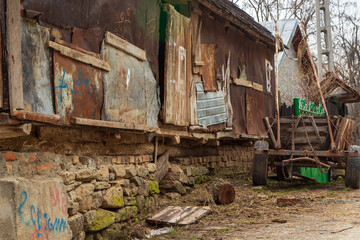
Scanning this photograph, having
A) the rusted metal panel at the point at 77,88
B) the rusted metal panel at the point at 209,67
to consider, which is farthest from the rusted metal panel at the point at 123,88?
the rusted metal panel at the point at 209,67

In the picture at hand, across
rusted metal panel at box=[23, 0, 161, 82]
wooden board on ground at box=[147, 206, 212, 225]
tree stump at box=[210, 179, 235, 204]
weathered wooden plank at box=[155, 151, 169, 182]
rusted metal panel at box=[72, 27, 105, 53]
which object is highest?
rusted metal panel at box=[23, 0, 161, 82]

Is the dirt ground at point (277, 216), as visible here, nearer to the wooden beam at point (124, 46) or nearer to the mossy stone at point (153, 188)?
the mossy stone at point (153, 188)

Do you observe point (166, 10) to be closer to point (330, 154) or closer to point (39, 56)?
point (39, 56)

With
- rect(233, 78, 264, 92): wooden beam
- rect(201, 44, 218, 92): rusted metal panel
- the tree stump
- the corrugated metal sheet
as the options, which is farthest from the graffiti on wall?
rect(233, 78, 264, 92): wooden beam

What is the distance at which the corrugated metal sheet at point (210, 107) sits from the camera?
865 centimetres

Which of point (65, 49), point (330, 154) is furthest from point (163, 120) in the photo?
point (330, 154)

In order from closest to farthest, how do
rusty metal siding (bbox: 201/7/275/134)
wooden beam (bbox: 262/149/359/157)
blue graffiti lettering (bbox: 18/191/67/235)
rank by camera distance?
blue graffiti lettering (bbox: 18/191/67/235), wooden beam (bbox: 262/149/359/157), rusty metal siding (bbox: 201/7/275/134)

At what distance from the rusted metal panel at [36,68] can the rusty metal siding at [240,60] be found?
504 cm

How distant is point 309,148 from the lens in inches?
357

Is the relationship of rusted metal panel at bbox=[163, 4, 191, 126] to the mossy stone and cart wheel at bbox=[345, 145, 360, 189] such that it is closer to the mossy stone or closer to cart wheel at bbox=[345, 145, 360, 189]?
the mossy stone

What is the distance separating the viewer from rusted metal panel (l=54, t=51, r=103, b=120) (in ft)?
15.7

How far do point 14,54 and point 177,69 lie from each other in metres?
4.08

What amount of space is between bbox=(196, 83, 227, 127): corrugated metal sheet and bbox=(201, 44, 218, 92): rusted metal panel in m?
0.15

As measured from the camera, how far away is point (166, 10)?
7.62 meters
